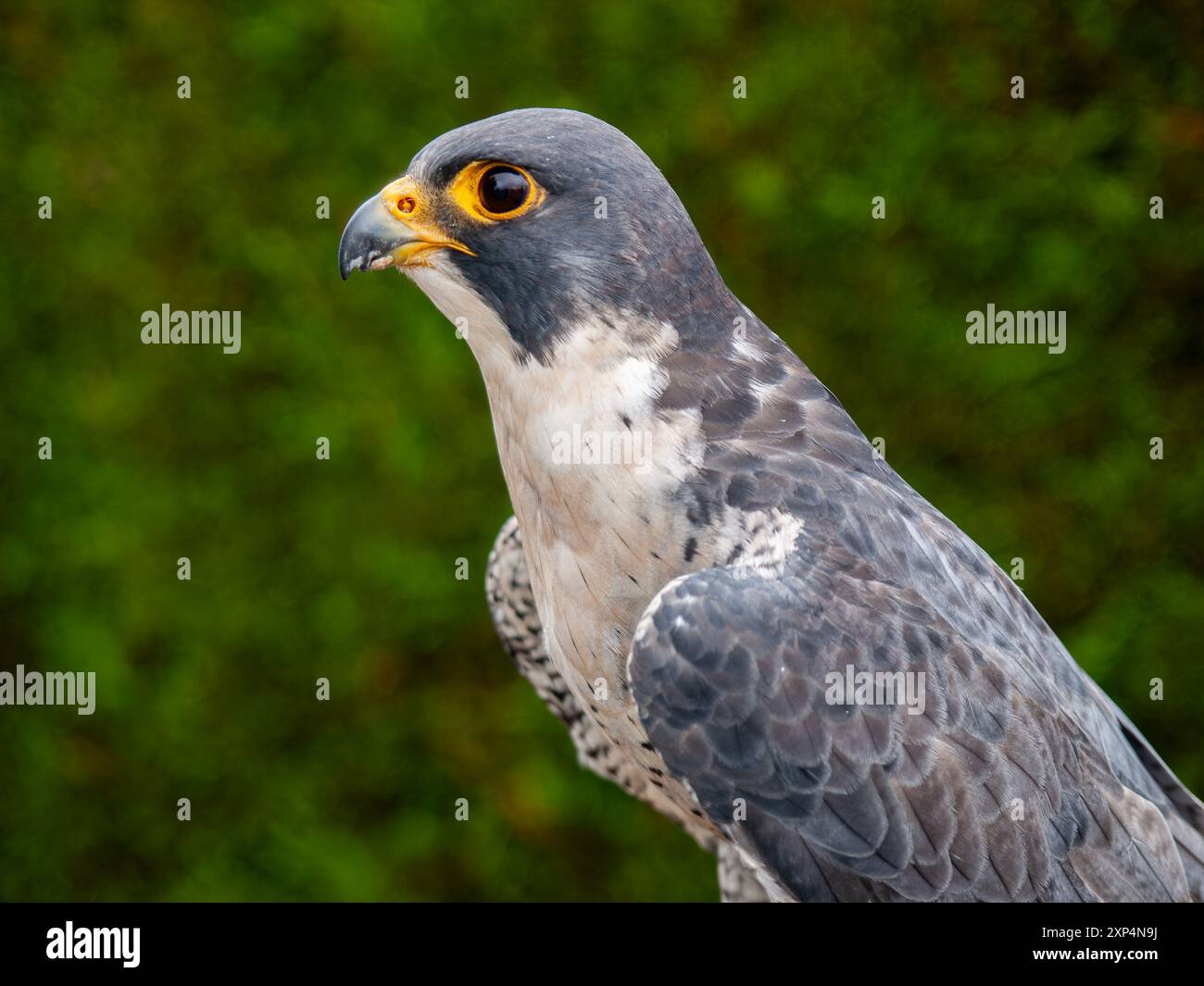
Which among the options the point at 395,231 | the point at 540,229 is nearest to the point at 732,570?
the point at 540,229

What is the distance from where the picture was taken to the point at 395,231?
1.96 meters

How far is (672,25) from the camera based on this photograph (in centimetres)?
337

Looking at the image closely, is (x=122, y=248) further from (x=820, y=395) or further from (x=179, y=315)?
(x=820, y=395)

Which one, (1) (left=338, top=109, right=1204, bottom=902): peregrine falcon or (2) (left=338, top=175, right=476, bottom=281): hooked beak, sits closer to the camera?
(1) (left=338, top=109, right=1204, bottom=902): peregrine falcon

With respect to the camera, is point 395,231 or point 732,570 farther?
point 395,231

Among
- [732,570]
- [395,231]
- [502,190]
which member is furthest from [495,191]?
[732,570]

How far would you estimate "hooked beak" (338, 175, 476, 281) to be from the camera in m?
1.96

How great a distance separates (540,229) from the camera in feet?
6.22

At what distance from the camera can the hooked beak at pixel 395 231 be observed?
1959mm

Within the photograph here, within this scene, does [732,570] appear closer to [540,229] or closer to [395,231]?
[540,229]

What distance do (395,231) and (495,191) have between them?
0.18 m

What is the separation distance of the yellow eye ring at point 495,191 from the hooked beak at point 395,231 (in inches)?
2.4

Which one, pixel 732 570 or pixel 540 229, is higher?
pixel 540 229

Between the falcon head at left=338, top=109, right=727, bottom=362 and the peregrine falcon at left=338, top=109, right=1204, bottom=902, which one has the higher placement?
the falcon head at left=338, top=109, right=727, bottom=362
